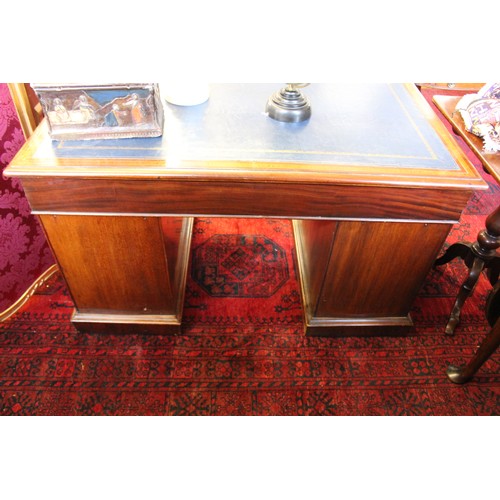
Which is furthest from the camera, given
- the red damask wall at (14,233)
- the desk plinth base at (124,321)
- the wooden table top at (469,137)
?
the desk plinth base at (124,321)

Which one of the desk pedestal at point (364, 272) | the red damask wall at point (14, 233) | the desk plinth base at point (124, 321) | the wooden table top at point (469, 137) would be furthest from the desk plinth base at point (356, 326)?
the red damask wall at point (14, 233)

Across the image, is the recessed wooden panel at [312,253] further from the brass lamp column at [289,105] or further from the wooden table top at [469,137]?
the wooden table top at [469,137]

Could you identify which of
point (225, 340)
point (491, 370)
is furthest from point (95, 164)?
point (491, 370)

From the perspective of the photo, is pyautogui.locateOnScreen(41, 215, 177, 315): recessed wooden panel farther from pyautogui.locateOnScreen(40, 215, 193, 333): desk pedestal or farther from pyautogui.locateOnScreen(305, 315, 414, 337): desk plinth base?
pyautogui.locateOnScreen(305, 315, 414, 337): desk plinth base

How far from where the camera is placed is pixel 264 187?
4.26ft

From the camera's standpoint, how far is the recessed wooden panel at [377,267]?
4.79 feet

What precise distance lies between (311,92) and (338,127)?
281 millimetres

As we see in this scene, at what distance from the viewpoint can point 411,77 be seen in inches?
15.6

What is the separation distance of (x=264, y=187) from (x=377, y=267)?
588 mm

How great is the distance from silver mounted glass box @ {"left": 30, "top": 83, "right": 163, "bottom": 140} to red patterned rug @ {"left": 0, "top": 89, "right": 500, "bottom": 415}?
929mm

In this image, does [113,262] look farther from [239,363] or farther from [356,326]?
[356,326]

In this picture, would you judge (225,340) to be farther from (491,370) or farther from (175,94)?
(491,370)

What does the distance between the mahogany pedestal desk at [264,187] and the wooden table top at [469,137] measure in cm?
13

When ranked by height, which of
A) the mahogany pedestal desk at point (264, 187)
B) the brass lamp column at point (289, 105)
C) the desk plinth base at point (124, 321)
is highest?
the brass lamp column at point (289, 105)
